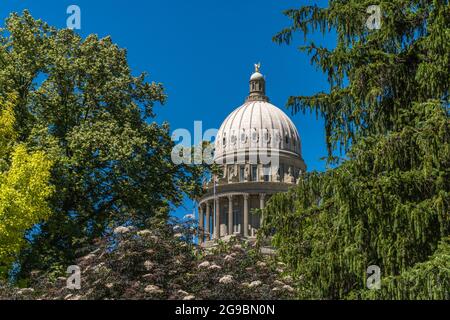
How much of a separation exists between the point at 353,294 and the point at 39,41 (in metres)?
23.2

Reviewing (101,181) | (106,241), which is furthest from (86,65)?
(106,241)

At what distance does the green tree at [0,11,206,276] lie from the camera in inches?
1203

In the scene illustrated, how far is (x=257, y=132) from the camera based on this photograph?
10600 cm

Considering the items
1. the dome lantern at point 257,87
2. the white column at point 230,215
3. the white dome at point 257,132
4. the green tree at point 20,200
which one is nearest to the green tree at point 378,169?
the green tree at point 20,200

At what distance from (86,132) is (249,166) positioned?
69.1 meters

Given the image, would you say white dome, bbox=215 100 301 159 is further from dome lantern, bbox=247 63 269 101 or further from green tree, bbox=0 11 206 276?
green tree, bbox=0 11 206 276

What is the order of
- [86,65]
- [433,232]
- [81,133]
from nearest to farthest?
1. [433,232]
2. [81,133]
3. [86,65]

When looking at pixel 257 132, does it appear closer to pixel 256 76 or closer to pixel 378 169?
pixel 256 76

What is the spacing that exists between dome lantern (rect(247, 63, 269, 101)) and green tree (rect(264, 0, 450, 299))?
9465 cm

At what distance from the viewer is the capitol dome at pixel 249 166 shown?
97.6m

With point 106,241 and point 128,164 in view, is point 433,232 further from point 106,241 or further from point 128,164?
point 128,164

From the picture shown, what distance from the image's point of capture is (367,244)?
15.5 metres

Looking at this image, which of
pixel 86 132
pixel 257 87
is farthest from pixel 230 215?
pixel 86 132

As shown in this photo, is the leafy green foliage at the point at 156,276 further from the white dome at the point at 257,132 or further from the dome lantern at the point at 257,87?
the dome lantern at the point at 257,87
